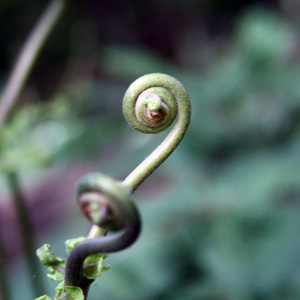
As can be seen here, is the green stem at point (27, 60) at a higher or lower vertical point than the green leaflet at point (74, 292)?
higher

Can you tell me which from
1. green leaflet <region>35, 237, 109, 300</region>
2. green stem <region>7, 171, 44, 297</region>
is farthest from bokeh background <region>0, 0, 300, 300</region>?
green leaflet <region>35, 237, 109, 300</region>

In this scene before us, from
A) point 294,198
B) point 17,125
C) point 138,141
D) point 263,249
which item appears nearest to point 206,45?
point 138,141

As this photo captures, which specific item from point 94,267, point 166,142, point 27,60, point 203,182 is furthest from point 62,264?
point 203,182

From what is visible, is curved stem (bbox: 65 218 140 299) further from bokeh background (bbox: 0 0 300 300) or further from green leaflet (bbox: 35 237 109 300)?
bokeh background (bbox: 0 0 300 300)

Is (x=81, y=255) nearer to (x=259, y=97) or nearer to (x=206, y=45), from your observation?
(x=259, y=97)

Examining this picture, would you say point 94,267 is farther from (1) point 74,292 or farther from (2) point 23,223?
(2) point 23,223

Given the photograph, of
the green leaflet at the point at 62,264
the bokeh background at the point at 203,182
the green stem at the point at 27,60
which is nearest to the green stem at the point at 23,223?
the bokeh background at the point at 203,182

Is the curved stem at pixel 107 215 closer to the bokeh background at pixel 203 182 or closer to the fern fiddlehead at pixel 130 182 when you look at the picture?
the fern fiddlehead at pixel 130 182
